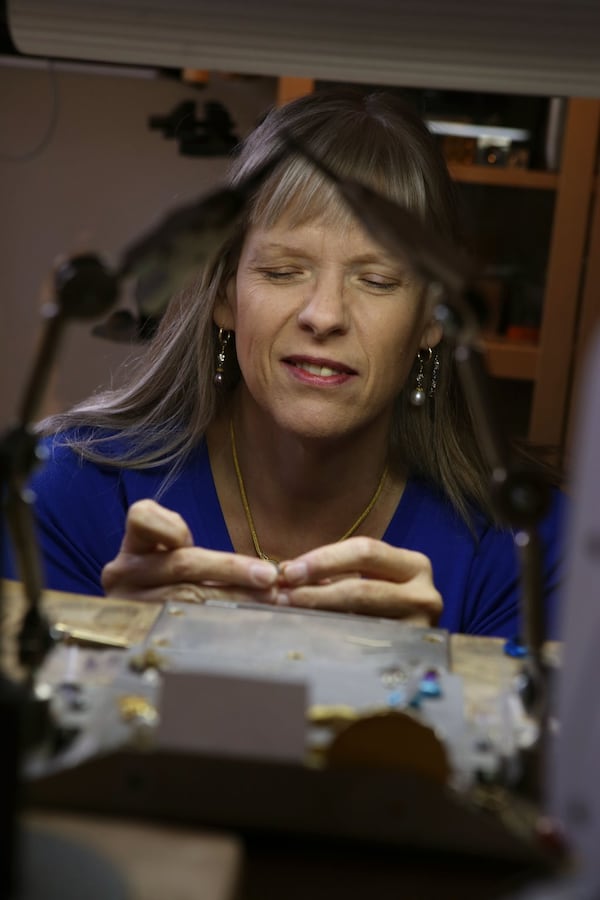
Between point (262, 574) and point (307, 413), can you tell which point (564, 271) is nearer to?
point (307, 413)

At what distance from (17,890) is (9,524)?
0.34m

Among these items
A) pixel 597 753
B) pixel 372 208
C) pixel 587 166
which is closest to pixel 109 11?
pixel 372 208

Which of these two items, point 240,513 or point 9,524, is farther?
point 240,513

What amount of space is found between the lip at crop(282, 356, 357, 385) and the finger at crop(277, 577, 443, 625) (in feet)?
1.07

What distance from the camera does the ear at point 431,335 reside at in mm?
1543

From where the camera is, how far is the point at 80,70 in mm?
3355

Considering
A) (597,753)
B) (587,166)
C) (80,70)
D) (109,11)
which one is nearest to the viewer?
(597,753)

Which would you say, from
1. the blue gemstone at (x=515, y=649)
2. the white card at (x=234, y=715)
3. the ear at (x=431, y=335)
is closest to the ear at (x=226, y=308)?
the ear at (x=431, y=335)

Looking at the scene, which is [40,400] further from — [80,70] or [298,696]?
[80,70]

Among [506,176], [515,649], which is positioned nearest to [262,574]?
[515,649]

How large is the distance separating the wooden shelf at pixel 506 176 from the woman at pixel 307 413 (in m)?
1.34

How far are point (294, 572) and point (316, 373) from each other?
0.37 meters

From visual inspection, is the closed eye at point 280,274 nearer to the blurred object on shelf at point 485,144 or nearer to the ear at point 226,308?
the ear at point 226,308

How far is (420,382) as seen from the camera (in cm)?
163
